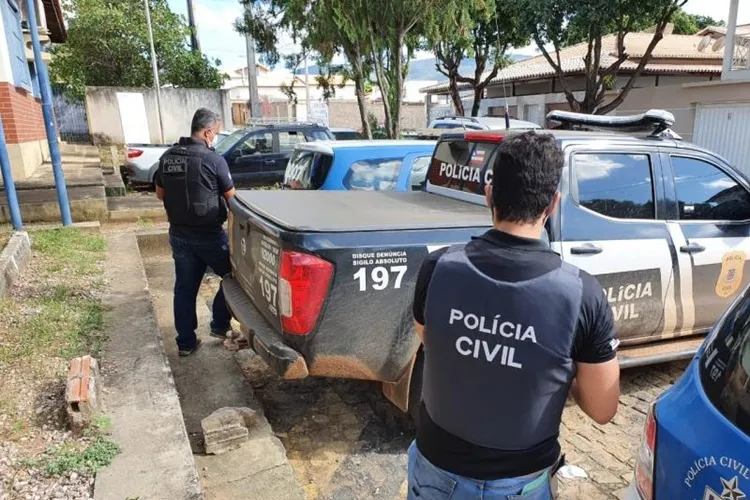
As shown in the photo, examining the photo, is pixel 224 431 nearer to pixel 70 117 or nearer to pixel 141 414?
pixel 141 414

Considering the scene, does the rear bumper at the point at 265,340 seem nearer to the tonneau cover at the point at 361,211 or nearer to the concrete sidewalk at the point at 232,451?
the concrete sidewalk at the point at 232,451

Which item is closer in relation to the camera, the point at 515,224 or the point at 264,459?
the point at 515,224

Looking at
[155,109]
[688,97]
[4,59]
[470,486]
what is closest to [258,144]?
[4,59]

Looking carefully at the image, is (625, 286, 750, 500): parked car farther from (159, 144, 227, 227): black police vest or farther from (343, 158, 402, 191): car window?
(343, 158, 402, 191): car window

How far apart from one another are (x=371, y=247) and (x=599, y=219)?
154cm

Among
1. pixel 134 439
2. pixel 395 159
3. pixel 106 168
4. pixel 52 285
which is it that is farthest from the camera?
pixel 106 168

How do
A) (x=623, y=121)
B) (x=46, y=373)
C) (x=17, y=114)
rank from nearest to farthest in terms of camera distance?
(x=46, y=373) → (x=623, y=121) → (x=17, y=114)

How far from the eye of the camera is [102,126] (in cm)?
1989

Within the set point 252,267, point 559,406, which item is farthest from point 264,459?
point 559,406

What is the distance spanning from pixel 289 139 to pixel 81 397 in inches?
383

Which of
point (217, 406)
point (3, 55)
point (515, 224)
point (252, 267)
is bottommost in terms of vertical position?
point (217, 406)

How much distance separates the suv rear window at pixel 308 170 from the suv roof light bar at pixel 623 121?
2.33m

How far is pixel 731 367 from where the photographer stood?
4.70 ft

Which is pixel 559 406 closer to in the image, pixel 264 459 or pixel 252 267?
pixel 264 459
